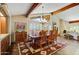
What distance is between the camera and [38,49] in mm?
2010

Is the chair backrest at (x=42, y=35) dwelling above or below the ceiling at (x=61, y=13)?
below

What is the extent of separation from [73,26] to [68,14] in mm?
183

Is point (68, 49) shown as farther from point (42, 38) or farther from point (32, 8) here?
point (32, 8)

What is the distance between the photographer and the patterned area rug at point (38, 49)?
200 centimetres

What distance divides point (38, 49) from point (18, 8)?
641mm

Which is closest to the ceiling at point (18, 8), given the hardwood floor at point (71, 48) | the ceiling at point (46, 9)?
the ceiling at point (46, 9)

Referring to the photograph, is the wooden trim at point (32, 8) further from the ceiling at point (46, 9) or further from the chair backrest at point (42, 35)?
the chair backrest at point (42, 35)

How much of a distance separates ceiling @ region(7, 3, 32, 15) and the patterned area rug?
17.3 inches

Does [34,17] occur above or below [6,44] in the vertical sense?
above

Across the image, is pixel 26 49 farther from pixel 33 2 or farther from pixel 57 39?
pixel 33 2

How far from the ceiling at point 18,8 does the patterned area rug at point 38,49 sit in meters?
0.44

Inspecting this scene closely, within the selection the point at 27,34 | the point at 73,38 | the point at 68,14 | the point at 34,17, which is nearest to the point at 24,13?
the point at 34,17

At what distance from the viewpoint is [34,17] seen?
2.01 metres

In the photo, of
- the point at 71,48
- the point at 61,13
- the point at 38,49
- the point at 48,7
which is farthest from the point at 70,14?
the point at 38,49
